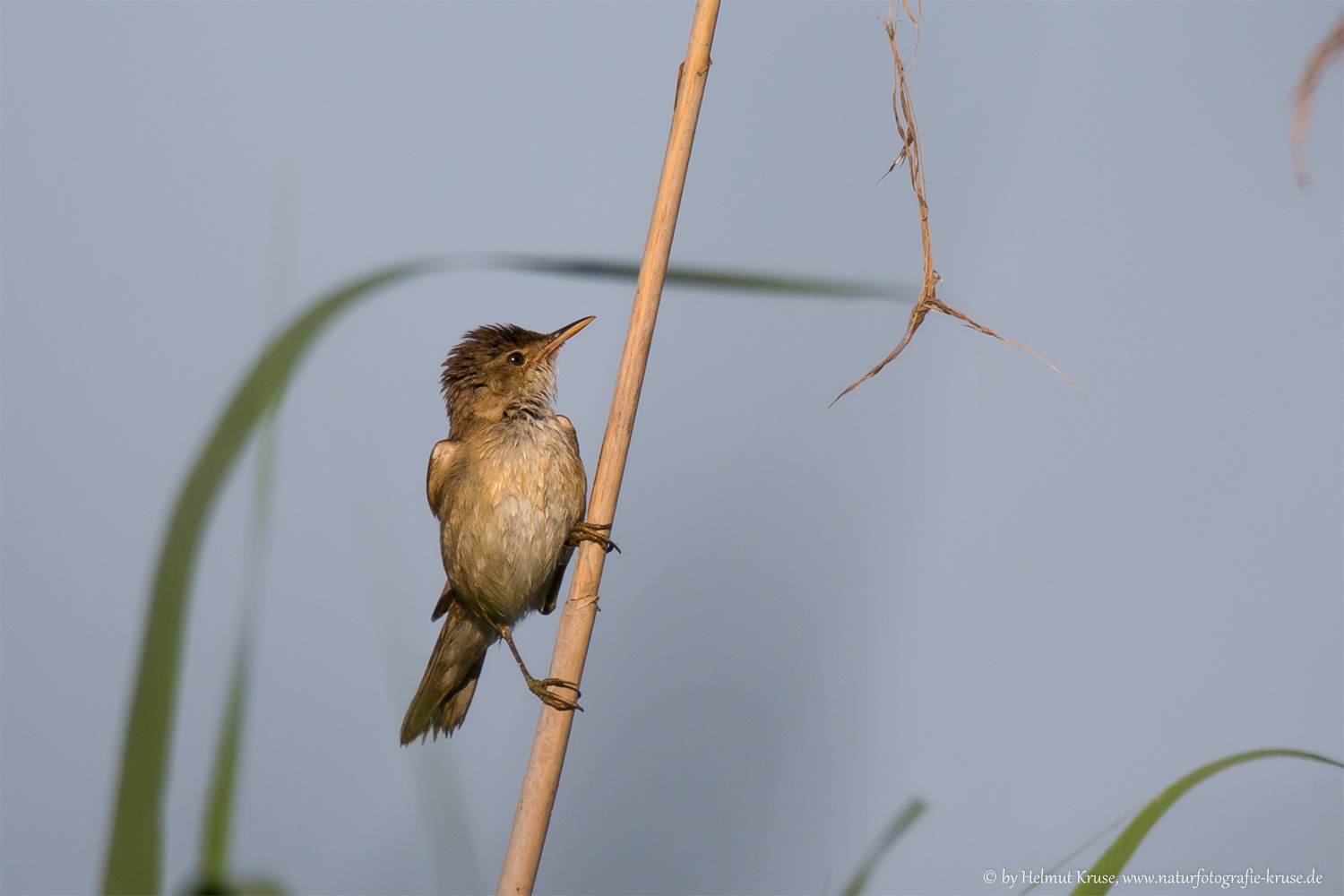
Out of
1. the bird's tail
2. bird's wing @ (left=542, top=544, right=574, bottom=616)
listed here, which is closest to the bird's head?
bird's wing @ (left=542, top=544, right=574, bottom=616)

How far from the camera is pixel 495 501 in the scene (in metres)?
1.44

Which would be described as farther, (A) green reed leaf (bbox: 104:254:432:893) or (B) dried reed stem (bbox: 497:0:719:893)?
(B) dried reed stem (bbox: 497:0:719:893)

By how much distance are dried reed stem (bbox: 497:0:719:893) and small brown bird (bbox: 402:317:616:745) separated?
29cm

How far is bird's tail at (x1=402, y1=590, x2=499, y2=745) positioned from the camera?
5.34 ft

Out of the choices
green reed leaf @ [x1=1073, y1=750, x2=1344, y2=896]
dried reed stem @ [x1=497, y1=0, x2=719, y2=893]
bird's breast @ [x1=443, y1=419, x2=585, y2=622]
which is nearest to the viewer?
green reed leaf @ [x1=1073, y1=750, x2=1344, y2=896]

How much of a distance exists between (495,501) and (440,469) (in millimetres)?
195

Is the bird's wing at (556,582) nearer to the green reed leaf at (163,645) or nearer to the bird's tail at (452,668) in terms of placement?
the bird's tail at (452,668)

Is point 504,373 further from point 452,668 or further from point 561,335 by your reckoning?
point 452,668

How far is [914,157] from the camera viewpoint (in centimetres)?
93

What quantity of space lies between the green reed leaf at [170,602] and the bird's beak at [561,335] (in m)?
0.71

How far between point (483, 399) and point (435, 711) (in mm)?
563

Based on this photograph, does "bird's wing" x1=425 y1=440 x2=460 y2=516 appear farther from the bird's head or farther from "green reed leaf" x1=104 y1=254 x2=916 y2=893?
"green reed leaf" x1=104 y1=254 x2=916 y2=893

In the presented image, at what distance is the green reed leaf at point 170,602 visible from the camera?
524 millimetres

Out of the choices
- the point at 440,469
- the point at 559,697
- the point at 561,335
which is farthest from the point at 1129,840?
the point at 440,469
